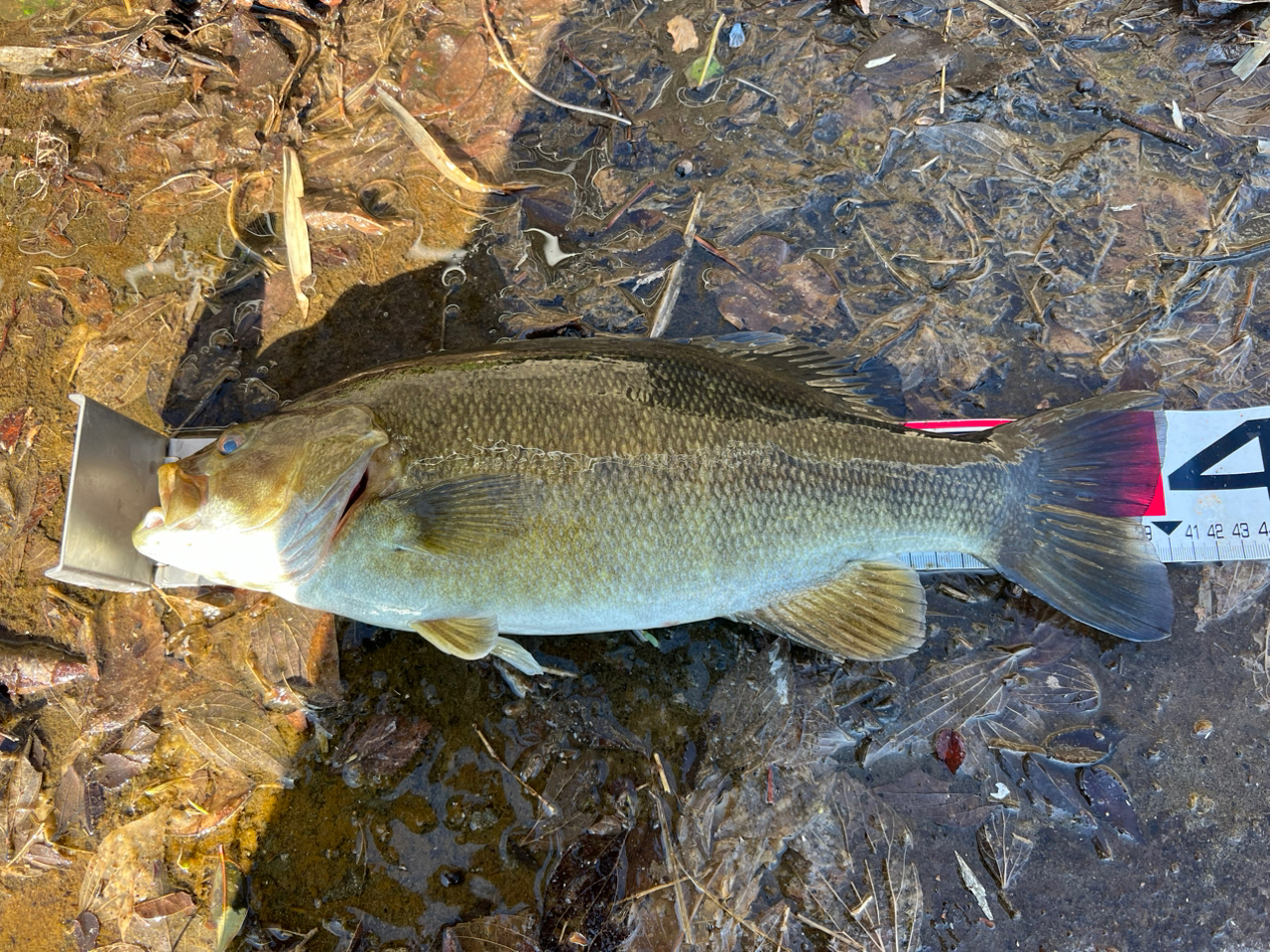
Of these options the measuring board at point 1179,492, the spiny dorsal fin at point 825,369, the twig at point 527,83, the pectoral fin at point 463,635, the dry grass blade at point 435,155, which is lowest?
the pectoral fin at point 463,635

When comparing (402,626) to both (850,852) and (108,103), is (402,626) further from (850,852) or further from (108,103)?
(108,103)

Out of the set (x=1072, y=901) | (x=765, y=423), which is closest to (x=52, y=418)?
(x=765, y=423)

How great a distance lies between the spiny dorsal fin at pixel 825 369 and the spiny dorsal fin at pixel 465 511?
1001 millimetres

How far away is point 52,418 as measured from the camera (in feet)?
10.4

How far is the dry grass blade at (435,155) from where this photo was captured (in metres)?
3.21

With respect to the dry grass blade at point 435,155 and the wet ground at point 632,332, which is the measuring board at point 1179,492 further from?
the dry grass blade at point 435,155

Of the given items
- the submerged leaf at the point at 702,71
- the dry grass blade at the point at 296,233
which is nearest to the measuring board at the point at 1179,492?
the dry grass blade at the point at 296,233

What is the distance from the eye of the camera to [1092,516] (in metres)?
2.63

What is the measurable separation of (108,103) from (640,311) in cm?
284

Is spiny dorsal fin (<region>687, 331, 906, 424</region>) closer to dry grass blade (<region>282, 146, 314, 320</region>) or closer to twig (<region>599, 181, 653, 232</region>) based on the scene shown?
twig (<region>599, 181, 653, 232</region>)

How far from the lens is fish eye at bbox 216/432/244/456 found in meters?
2.47

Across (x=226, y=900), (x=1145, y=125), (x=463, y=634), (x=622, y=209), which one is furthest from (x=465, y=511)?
(x=1145, y=125)

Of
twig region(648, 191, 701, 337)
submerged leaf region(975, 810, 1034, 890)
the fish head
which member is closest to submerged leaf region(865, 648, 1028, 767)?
submerged leaf region(975, 810, 1034, 890)

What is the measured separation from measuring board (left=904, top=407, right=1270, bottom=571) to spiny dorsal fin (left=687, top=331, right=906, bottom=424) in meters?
0.27
